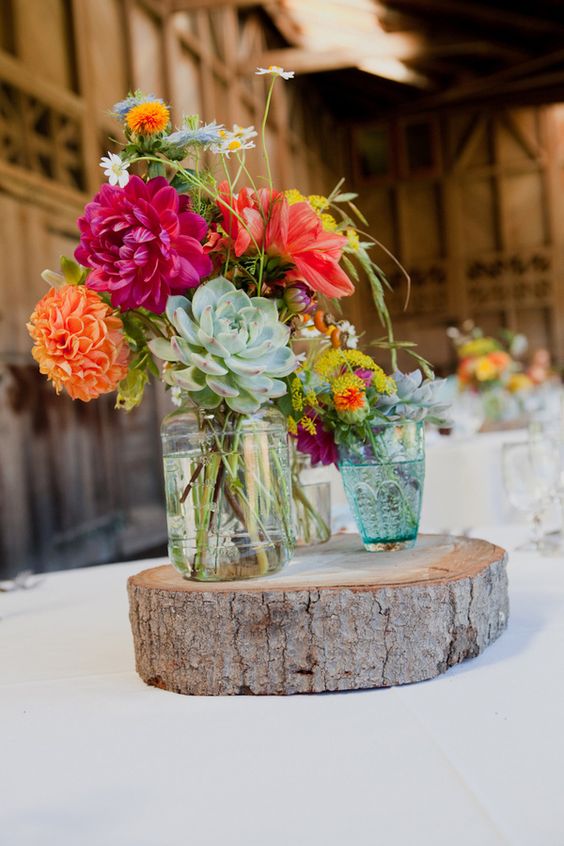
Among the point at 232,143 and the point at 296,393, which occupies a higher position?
the point at 232,143

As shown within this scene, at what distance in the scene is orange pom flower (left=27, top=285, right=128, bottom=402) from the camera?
965mm

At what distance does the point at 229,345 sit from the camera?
3.06 feet

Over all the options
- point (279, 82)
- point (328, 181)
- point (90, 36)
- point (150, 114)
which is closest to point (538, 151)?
point (328, 181)

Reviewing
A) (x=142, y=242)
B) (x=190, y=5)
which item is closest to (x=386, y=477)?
(x=142, y=242)

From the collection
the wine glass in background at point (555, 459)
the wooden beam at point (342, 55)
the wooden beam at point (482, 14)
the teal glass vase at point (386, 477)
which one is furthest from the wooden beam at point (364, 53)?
the teal glass vase at point (386, 477)

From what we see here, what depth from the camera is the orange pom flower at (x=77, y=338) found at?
38.0 inches

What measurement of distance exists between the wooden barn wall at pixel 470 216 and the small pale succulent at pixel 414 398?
34.8 ft

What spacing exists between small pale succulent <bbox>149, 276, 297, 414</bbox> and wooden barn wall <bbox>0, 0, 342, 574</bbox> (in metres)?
3.45

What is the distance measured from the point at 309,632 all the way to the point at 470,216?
11418 mm

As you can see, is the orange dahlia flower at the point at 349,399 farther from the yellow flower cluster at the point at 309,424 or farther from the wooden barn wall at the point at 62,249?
the wooden barn wall at the point at 62,249

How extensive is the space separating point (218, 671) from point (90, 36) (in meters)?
5.06

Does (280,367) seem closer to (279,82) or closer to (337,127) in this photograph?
(279,82)

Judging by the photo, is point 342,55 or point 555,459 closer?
point 555,459

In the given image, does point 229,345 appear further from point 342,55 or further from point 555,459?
point 342,55
